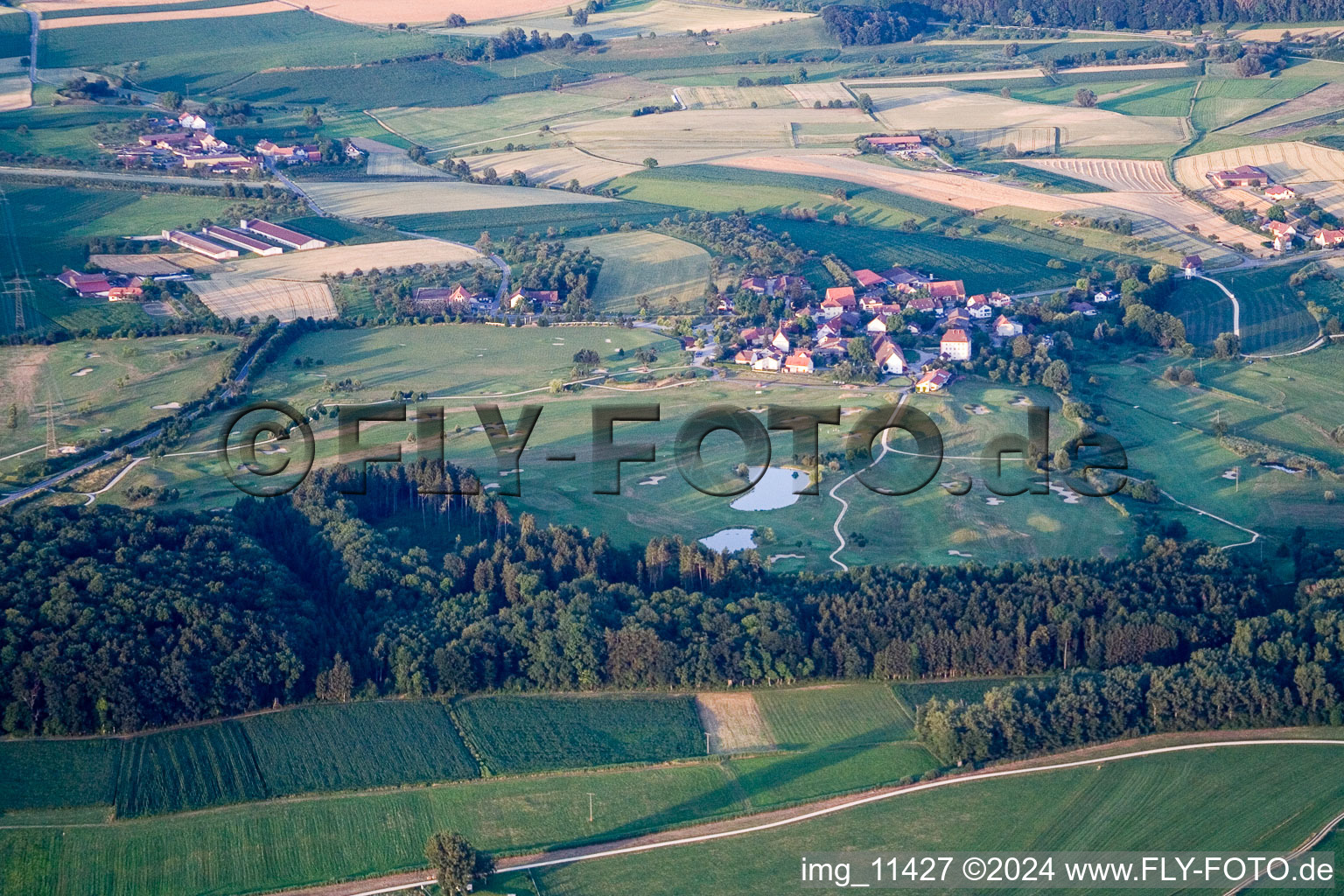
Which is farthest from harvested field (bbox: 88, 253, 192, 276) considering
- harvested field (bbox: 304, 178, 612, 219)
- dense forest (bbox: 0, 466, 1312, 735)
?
dense forest (bbox: 0, 466, 1312, 735)

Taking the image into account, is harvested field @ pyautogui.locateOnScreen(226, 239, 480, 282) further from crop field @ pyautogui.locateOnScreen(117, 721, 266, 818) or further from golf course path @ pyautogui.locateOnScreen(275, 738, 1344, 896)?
golf course path @ pyautogui.locateOnScreen(275, 738, 1344, 896)

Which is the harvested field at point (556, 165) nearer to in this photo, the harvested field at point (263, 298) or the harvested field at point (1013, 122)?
the harvested field at point (1013, 122)

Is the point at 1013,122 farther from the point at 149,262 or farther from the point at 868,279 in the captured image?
the point at 149,262

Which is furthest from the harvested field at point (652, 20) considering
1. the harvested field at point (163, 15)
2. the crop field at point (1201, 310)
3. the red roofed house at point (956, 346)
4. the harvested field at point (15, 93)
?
the red roofed house at point (956, 346)

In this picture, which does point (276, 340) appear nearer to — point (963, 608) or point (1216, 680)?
point (963, 608)

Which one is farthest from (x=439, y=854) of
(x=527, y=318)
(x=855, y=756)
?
(x=527, y=318)

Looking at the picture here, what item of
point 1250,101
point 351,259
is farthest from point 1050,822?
point 1250,101
